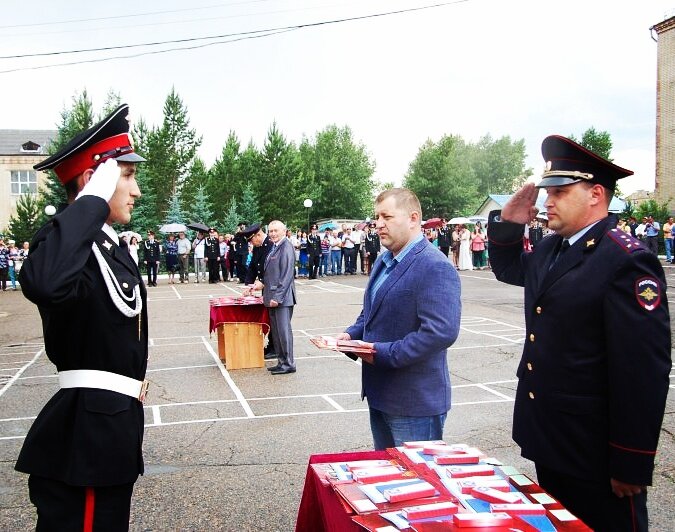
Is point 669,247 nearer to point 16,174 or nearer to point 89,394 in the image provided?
point 89,394

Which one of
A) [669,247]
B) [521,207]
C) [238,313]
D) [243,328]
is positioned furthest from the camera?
[669,247]

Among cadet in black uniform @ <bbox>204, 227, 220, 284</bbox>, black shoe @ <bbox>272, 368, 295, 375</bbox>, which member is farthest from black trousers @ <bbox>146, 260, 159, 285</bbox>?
black shoe @ <bbox>272, 368, 295, 375</bbox>

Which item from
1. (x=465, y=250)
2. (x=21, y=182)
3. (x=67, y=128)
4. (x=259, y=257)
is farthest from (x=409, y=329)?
(x=21, y=182)

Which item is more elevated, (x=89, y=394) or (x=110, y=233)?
(x=110, y=233)

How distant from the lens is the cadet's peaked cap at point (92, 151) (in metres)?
2.63

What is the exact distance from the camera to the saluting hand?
10.4 feet

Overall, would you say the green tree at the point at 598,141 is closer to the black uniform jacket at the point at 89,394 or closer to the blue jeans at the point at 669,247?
the blue jeans at the point at 669,247

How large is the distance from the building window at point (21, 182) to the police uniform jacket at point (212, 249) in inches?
1575

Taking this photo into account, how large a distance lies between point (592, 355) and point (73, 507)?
6.86 feet

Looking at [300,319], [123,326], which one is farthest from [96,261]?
[300,319]

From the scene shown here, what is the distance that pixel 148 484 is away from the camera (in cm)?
504

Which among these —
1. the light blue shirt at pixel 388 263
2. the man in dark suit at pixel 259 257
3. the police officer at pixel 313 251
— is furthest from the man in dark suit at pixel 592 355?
the police officer at pixel 313 251

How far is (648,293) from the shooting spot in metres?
2.49

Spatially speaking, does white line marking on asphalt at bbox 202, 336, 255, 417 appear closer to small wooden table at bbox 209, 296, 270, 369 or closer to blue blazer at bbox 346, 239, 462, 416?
small wooden table at bbox 209, 296, 270, 369
